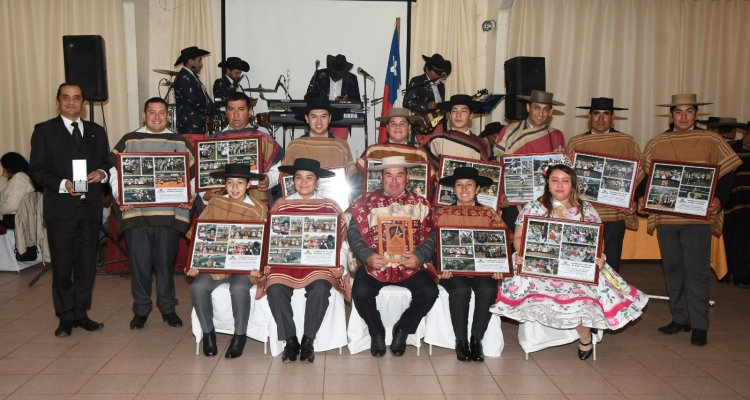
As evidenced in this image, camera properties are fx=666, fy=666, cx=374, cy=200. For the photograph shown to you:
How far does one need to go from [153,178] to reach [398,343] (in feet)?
7.37

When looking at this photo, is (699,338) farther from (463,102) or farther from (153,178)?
(153,178)

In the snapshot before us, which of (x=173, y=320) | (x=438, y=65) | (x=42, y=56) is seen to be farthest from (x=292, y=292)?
(x=42, y=56)

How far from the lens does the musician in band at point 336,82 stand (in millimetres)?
8586

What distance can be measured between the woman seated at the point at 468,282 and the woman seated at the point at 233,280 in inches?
53.3

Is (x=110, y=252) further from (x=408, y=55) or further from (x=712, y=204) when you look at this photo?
(x=712, y=204)

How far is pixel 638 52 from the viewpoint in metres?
9.84

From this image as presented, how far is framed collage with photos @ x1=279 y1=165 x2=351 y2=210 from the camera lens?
17.5ft

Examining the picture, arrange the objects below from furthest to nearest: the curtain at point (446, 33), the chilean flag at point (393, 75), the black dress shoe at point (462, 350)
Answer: the curtain at point (446, 33) → the chilean flag at point (393, 75) → the black dress shoe at point (462, 350)

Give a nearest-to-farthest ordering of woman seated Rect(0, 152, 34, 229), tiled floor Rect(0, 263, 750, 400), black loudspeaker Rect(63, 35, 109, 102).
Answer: tiled floor Rect(0, 263, 750, 400)
black loudspeaker Rect(63, 35, 109, 102)
woman seated Rect(0, 152, 34, 229)

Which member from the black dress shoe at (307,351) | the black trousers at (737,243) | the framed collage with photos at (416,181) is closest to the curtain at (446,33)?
the black trousers at (737,243)

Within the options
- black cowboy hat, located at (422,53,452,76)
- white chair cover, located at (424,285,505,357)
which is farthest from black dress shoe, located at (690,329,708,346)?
black cowboy hat, located at (422,53,452,76)

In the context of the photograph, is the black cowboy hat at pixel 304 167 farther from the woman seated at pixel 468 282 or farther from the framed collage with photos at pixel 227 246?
the woman seated at pixel 468 282

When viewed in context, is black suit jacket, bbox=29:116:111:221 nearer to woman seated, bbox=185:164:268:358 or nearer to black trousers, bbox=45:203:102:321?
black trousers, bbox=45:203:102:321

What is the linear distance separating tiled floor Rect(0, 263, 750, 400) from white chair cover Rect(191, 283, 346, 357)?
12cm
